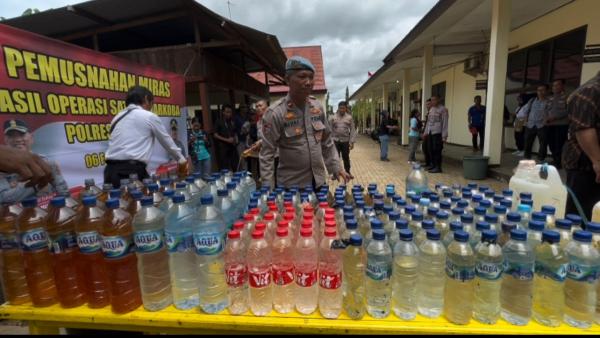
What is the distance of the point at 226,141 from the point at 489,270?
631 cm

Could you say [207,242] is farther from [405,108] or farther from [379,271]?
[405,108]

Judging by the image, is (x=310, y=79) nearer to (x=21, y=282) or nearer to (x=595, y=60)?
(x=21, y=282)

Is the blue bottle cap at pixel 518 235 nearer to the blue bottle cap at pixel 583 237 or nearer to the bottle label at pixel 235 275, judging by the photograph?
the blue bottle cap at pixel 583 237

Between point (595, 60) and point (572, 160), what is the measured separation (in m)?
A: 5.02

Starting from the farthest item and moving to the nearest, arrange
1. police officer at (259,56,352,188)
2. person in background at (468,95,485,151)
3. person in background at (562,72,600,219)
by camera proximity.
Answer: person in background at (468,95,485,151) < police officer at (259,56,352,188) < person in background at (562,72,600,219)

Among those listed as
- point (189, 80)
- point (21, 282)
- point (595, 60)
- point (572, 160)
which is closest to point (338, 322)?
point (21, 282)

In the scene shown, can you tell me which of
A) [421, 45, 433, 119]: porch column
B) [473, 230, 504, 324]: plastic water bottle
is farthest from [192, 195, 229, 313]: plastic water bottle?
[421, 45, 433, 119]: porch column

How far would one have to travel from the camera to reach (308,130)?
2.68m

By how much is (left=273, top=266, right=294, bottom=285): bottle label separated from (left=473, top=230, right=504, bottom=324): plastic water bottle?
733 millimetres

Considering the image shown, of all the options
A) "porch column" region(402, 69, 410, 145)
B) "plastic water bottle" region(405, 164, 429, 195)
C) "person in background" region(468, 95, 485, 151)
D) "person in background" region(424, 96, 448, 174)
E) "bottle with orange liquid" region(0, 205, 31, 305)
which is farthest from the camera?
"porch column" region(402, 69, 410, 145)

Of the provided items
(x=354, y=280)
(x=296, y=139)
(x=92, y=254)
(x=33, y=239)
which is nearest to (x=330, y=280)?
(x=354, y=280)

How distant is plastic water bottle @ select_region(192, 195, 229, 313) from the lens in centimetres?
125

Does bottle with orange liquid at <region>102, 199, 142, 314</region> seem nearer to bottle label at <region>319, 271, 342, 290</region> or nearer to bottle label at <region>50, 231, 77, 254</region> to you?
bottle label at <region>50, 231, 77, 254</region>

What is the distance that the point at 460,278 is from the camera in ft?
3.81
